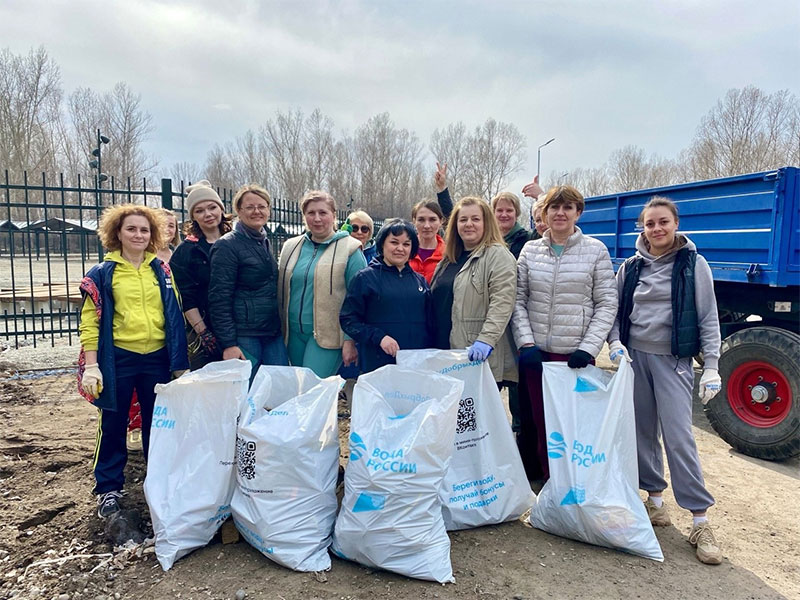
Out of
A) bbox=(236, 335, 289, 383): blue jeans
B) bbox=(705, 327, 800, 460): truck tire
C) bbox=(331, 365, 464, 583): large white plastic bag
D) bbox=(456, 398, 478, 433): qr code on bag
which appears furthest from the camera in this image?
bbox=(705, 327, 800, 460): truck tire

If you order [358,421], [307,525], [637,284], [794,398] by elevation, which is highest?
[637,284]

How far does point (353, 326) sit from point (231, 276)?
737mm

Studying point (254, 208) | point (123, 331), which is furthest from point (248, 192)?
point (123, 331)

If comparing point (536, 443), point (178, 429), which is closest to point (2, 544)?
point (178, 429)

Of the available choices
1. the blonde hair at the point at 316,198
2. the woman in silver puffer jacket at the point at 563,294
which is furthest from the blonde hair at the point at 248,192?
the woman in silver puffer jacket at the point at 563,294

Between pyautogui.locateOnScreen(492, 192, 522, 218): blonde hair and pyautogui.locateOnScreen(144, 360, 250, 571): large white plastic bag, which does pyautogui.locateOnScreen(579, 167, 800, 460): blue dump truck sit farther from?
pyautogui.locateOnScreen(144, 360, 250, 571): large white plastic bag

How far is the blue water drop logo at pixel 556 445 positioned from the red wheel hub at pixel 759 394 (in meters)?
2.29

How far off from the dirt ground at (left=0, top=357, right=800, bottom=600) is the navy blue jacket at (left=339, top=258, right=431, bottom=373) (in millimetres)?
1067

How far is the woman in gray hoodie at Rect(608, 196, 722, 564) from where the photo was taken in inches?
94.4

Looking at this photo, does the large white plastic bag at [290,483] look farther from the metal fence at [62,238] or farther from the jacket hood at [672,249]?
the metal fence at [62,238]

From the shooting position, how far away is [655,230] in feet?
8.09

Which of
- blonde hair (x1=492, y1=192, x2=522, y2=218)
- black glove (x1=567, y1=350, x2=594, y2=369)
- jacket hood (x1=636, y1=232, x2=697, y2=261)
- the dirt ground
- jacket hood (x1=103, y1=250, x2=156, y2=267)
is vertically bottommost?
the dirt ground

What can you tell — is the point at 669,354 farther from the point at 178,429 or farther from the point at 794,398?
the point at 178,429

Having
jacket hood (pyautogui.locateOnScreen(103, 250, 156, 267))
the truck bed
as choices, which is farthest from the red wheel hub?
jacket hood (pyautogui.locateOnScreen(103, 250, 156, 267))
